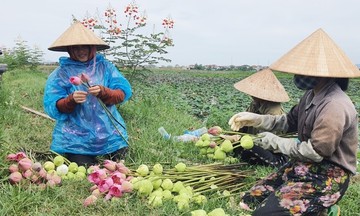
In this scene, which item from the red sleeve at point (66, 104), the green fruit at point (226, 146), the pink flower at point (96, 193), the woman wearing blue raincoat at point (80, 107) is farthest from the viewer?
the woman wearing blue raincoat at point (80, 107)

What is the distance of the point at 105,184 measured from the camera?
2.43m

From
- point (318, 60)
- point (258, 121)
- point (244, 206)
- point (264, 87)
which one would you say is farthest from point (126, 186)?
point (264, 87)

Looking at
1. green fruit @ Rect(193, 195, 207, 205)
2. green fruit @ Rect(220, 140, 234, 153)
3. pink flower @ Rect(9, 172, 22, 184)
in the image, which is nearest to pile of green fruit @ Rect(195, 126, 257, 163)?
green fruit @ Rect(220, 140, 234, 153)

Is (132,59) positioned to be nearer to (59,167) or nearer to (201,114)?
(201,114)

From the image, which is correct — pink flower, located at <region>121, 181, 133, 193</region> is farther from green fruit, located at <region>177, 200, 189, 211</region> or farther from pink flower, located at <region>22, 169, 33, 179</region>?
pink flower, located at <region>22, 169, 33, 179</region>

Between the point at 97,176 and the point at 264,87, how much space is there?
1.91 meters

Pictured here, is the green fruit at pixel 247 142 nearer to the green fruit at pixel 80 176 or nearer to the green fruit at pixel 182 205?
the green fruit at pixel 182 205

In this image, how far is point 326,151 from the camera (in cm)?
232

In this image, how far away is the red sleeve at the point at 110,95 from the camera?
3371 mm

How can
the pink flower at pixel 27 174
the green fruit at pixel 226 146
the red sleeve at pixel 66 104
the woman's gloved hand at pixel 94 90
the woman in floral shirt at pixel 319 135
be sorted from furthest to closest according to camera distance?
the red sleeve at pixel 66 104
the woman's gloved hand at pixel 94 90
the green fruit at pixel 226 146
the pink flower at pixel 27 174
the woman in floral shirt at pixel 319 135

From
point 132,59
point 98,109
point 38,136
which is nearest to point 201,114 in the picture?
point 132,59

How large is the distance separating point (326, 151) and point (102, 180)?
1.38 meters

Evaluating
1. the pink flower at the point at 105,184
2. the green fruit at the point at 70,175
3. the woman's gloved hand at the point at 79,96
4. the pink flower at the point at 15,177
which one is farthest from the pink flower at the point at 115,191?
the woman's gloved hand at the point at 79,96

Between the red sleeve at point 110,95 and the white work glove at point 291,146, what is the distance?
1.39 meters
